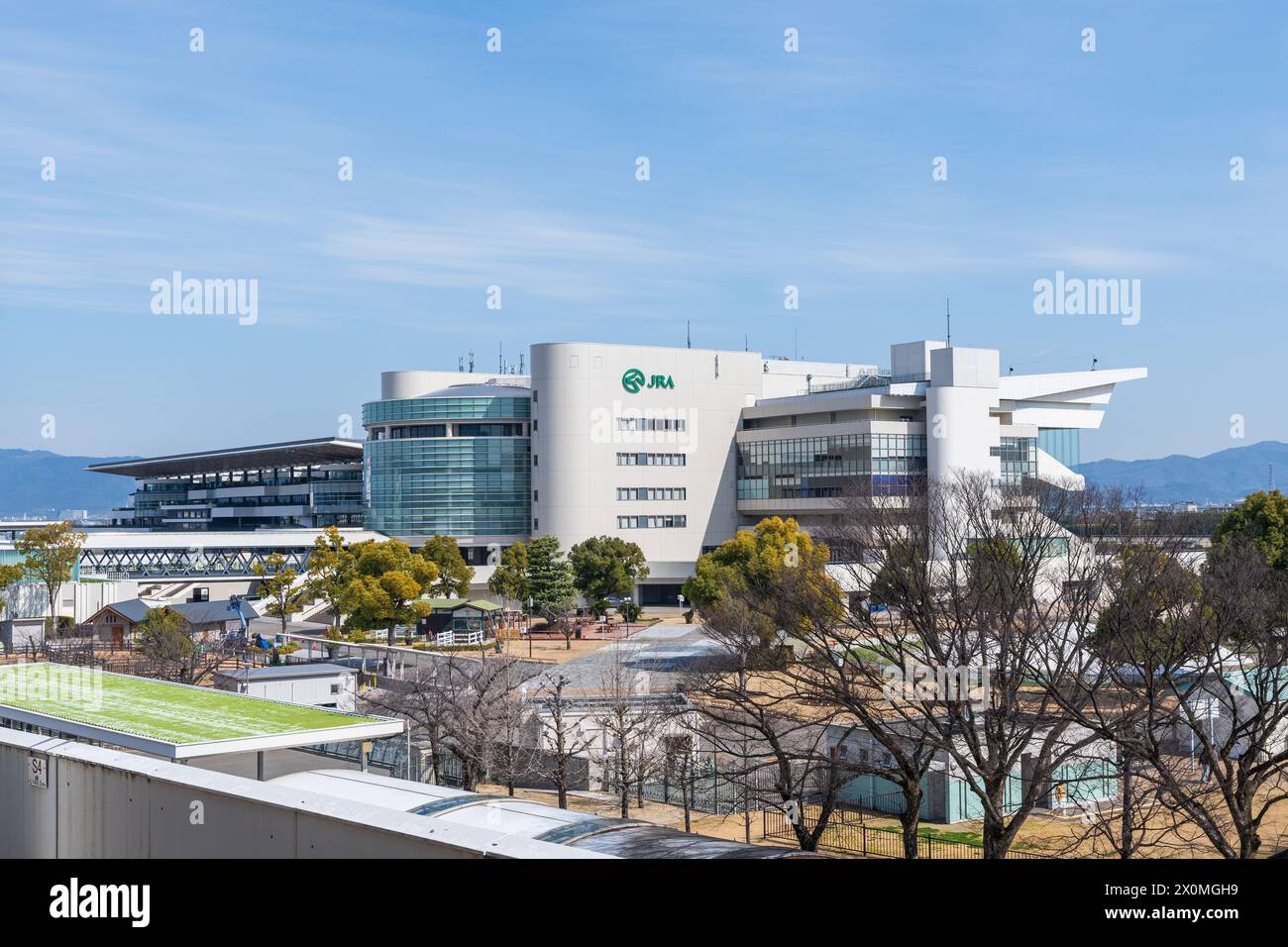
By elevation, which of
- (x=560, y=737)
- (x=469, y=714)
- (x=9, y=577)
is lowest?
(x=560, y=737)

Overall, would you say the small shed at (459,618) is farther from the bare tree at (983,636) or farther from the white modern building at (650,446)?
the bare tree at (983,636)

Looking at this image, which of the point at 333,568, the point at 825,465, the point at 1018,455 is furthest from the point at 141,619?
the point at 1018,455

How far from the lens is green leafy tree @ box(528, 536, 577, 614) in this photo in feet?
191

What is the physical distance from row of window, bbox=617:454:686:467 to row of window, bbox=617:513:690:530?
136 inches

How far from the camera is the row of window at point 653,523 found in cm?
7262

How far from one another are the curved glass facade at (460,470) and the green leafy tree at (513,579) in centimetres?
1266

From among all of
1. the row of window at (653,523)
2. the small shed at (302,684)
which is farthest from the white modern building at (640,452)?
the small shed at (302,684)

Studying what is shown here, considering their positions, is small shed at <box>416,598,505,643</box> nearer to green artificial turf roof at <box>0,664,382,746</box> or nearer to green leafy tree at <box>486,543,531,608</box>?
green leafy tree at <box>486,543,531,608</box>

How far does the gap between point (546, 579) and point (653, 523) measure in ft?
52.4

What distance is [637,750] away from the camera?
2581 centimetres

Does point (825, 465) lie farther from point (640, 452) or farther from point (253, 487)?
point (253, 487)

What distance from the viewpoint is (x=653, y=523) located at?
73.6 metres
